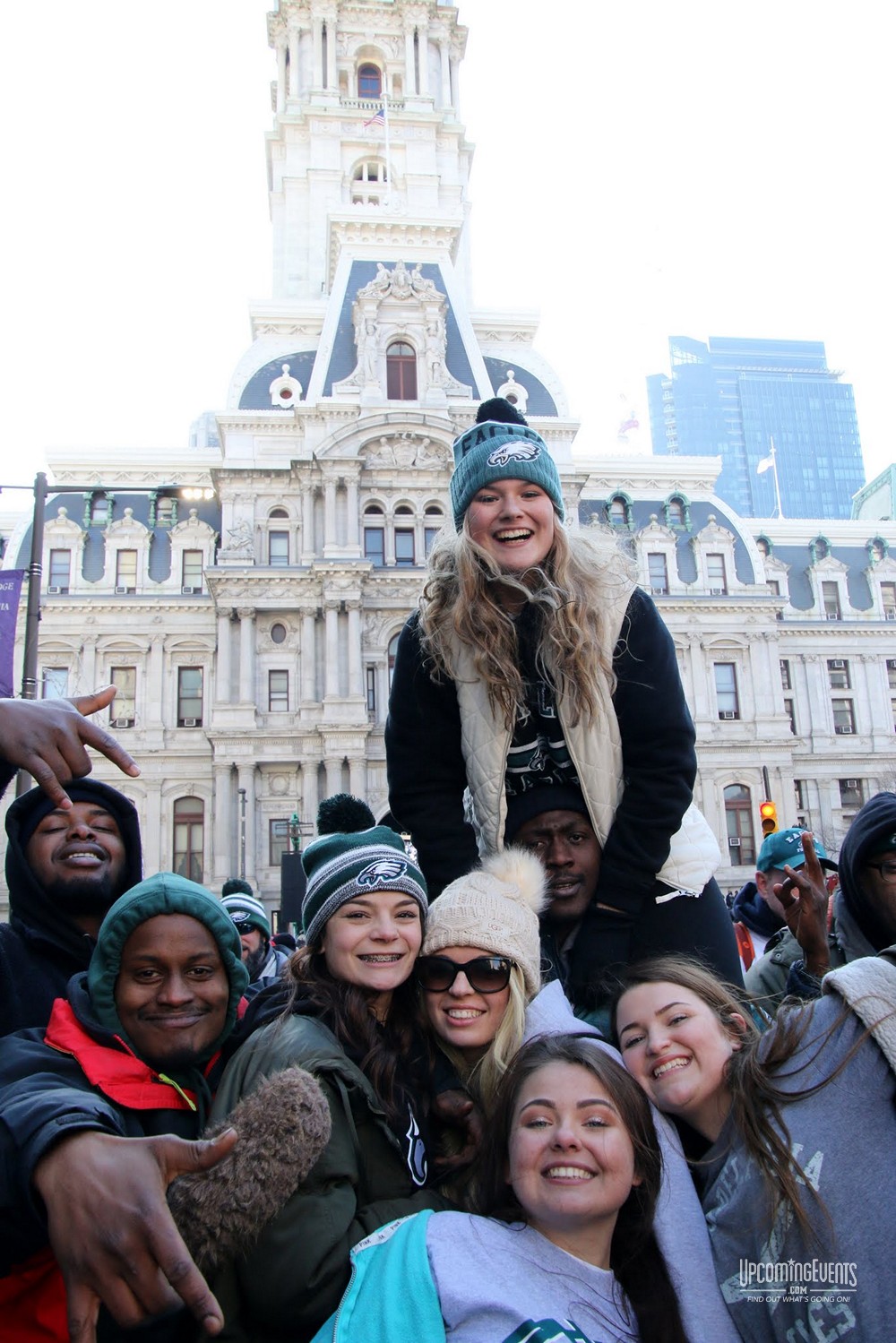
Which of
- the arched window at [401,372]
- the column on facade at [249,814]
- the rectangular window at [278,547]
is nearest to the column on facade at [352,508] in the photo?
the rectangular window at [278,547]

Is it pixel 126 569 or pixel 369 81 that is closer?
pixel 126 569

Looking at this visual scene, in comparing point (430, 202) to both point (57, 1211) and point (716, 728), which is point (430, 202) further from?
point (57, 1211)

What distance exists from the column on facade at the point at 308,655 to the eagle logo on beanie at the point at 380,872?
31.0 meters

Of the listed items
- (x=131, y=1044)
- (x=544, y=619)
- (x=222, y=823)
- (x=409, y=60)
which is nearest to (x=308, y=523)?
(x=222, y=823)

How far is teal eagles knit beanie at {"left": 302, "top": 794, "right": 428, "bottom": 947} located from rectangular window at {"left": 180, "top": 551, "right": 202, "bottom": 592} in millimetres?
36105

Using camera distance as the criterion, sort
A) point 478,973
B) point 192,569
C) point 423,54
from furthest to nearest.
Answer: point 423,54
point 192,569
point 478,973

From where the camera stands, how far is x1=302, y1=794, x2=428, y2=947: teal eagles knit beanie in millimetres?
3611

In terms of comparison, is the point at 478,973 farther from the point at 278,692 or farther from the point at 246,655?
the point at 278,692

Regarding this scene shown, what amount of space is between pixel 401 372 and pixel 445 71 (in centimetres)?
2660

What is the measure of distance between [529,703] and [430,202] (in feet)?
171

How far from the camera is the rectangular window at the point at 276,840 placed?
33500mm

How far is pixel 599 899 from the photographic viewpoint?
3773mm

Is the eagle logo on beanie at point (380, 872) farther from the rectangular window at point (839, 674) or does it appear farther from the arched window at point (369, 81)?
the arched window at point (369, 81)

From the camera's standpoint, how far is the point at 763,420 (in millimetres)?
176750
